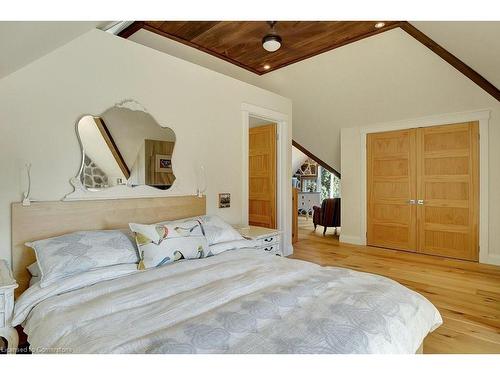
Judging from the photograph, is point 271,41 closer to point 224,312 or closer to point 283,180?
point 283,180

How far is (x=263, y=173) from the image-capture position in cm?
452

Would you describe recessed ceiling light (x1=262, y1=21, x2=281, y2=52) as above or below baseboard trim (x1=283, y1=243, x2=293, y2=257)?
above

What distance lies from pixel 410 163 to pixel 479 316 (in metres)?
2.58

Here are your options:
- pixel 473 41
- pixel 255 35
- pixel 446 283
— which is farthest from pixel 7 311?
pixel 473 41

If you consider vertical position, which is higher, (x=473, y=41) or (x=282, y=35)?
(x=282, y=35)

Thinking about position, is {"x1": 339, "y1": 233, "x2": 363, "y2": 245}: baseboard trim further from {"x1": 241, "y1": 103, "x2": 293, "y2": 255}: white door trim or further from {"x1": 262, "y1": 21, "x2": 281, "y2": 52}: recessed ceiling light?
{"x1": 262, "y1": 21, "x2": 281, "y2": 52}: recessed ceiling light

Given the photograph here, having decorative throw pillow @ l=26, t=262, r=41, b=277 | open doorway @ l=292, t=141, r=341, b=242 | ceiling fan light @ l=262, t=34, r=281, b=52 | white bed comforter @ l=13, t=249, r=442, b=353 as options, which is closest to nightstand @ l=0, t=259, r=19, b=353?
white bed comforter @ l=13, t=249, r=442, b=353

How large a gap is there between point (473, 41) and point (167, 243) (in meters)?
3.26

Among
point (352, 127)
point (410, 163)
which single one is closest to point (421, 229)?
point (410, 163)

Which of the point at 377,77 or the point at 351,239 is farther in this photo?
the point at 351,239

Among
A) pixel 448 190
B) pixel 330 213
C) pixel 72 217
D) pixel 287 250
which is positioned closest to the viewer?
pixel 72 217

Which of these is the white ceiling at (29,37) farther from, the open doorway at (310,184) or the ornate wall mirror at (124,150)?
the open doorway at (310,184)

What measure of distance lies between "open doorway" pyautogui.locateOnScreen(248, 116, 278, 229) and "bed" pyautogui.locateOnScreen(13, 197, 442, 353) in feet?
7.98

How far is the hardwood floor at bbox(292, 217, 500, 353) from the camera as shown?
2.02m
